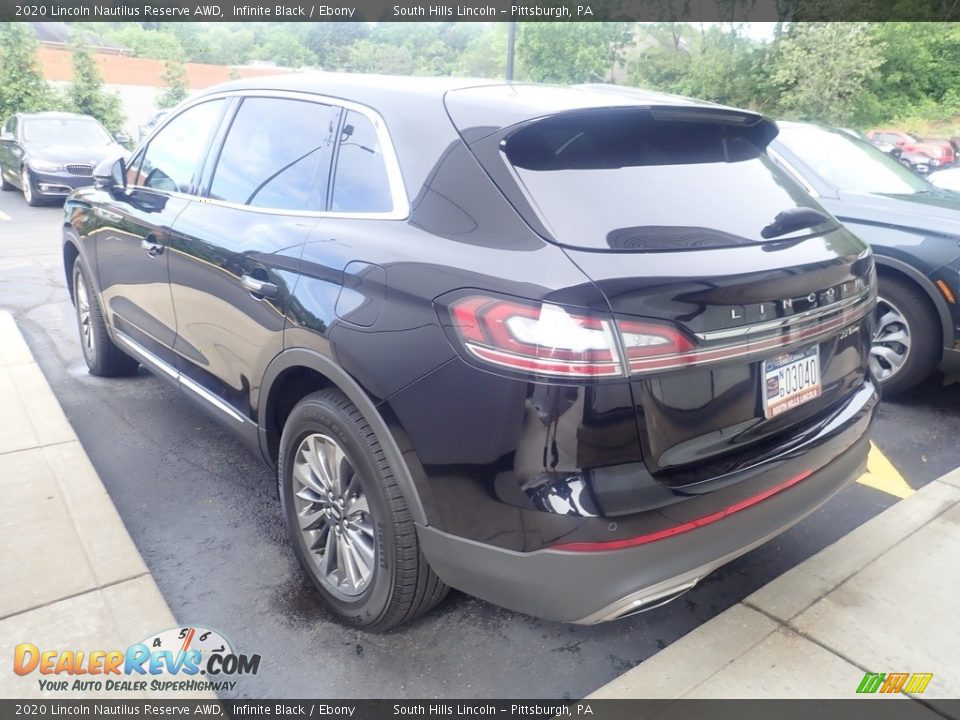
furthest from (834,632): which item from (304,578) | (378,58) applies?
(378,58)

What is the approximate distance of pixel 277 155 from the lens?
300 centimetres

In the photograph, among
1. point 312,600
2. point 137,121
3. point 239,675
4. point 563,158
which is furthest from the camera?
point 137,121

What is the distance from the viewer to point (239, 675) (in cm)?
242

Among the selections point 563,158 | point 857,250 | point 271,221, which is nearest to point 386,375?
point 563,158

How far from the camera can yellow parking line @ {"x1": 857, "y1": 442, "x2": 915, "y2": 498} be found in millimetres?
3675

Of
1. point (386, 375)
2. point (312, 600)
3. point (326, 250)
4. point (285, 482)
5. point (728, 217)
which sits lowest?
point (312, 600)

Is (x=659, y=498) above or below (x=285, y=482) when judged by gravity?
above

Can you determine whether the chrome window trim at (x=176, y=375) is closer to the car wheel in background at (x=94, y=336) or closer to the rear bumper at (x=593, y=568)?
the car wheel in background at (x=94, y=336)

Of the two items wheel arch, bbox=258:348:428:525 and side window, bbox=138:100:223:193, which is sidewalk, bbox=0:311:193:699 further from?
side window, bbox=138:100:223:193

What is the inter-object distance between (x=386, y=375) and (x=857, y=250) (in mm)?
1703

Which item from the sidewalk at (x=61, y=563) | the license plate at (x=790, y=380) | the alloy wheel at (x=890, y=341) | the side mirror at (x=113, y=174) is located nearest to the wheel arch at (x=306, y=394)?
the sidewalk at (x=61, y=563)

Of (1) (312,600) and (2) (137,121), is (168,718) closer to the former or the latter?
(1) (312,600)

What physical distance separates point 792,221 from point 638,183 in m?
0.61

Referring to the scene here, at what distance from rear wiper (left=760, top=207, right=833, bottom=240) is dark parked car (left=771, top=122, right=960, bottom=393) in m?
1.87
